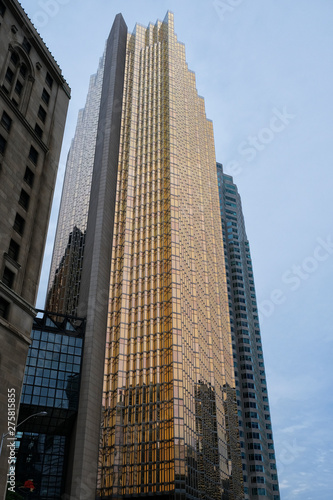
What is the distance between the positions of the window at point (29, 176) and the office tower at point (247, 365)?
341 feet

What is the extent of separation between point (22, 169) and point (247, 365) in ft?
370

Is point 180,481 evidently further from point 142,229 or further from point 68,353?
point 142,229

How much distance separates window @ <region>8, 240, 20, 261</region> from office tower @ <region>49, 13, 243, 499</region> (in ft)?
143

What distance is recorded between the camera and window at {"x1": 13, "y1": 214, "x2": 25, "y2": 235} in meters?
45.8

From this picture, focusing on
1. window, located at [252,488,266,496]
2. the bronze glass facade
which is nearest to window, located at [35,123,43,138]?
the bronze glass facade

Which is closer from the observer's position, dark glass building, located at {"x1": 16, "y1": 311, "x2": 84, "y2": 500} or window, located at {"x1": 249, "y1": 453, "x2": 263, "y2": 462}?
dark glass building, located at {"x1": 16, "y1": 311, "x2": 84, "y2": 500}

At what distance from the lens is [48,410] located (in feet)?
255

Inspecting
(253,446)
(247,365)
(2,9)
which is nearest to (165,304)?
(2,9)

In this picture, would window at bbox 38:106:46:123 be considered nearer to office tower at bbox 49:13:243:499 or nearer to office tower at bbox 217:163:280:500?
office tower at bbox 49:13:243:499

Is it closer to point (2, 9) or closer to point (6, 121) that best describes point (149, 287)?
point (6, 121)

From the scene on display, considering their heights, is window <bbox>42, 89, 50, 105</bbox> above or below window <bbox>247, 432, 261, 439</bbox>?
above

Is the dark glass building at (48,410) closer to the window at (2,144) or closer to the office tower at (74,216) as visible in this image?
the office tower at (74,216)

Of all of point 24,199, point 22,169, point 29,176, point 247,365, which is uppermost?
point 247,365

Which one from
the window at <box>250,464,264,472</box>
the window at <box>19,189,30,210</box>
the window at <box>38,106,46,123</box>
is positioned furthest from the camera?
the window at <box>250,464,264,472</box>
